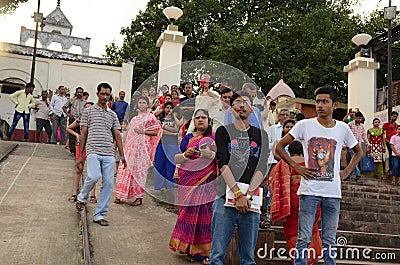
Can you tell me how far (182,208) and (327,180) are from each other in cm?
171

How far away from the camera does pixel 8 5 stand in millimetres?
17344

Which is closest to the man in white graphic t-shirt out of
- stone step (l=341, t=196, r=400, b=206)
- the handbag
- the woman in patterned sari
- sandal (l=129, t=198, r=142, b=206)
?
the woman in patterned sari

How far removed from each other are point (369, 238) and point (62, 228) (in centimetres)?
396

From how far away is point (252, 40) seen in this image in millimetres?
21391

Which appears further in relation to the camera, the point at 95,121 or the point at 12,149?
the point at 12,149

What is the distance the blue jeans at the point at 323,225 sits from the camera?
4.00m

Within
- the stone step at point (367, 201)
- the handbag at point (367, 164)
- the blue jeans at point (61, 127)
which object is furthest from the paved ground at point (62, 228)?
the handbag at point (367, 164)

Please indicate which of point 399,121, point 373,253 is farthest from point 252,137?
point 399,121

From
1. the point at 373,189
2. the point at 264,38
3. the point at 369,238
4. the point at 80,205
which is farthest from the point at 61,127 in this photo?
the point at 264,38

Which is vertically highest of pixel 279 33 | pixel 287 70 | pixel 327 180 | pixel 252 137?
pixel 279 33

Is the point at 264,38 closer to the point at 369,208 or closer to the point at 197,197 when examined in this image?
the point at 369,208

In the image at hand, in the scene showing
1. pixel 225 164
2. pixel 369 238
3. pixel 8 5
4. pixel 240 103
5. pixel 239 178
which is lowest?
pixel 369 238

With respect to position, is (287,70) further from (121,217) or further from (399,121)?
(121,217)

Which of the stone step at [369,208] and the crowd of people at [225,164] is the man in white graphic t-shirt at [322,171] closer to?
the crowd of people at [225,164]
